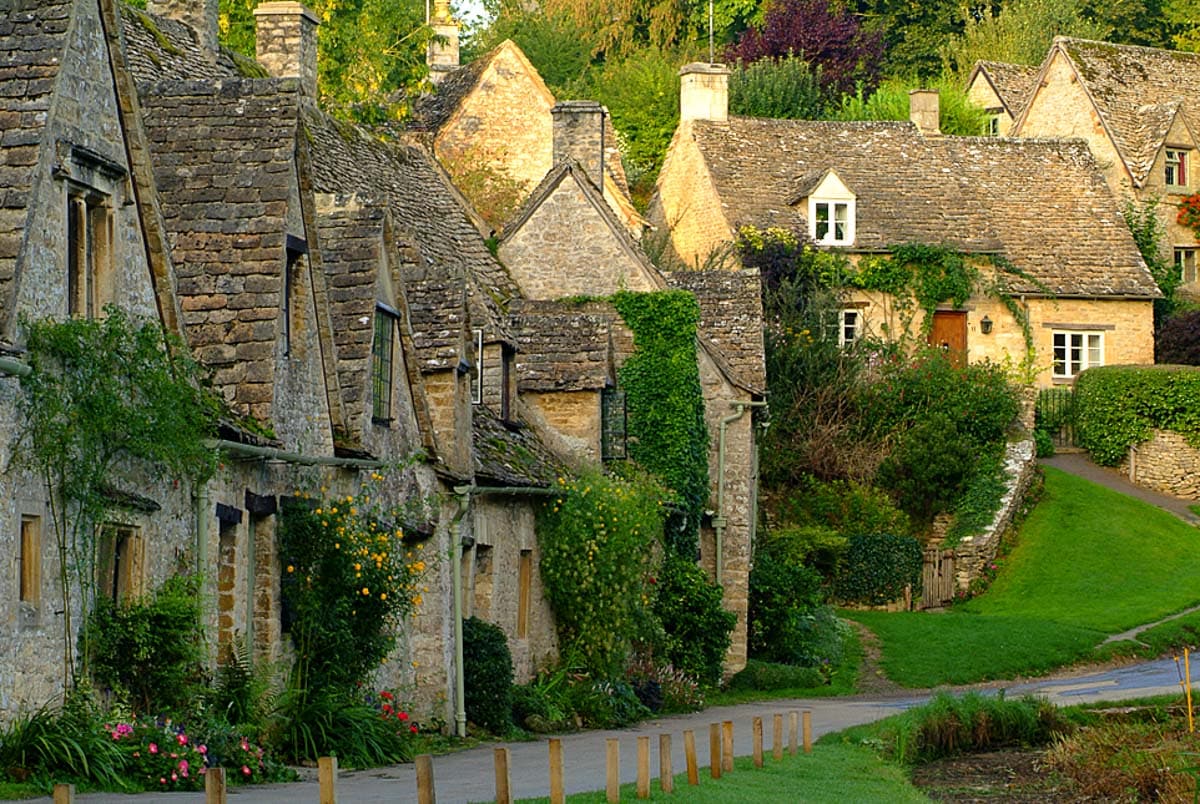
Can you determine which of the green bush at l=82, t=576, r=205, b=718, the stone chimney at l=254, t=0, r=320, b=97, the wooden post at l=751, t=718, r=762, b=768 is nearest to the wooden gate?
the stone chimney at l=254, t=0, r=320, b=97

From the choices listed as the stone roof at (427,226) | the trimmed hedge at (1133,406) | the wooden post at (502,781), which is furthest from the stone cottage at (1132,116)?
the wooden post at (502,781)

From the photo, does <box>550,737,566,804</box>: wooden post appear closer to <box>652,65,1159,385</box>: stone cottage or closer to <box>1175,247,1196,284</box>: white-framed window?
<box>652,65,1159,385</box>: stone cottage

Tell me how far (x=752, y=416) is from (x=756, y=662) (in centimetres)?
500

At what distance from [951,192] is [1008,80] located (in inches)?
668

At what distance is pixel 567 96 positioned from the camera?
71.3m

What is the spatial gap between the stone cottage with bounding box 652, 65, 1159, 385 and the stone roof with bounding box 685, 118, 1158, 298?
5cm

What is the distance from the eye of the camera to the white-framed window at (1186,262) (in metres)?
68.9

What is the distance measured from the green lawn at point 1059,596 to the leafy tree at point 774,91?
23.4m

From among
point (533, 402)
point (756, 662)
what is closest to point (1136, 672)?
point (756, 662)

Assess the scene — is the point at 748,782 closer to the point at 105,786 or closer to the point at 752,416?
the point at 105,786

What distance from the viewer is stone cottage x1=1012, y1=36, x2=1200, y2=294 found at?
68.8m

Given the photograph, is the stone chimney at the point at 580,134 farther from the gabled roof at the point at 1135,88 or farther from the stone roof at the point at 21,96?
the gabled roof at the point at 1135,88

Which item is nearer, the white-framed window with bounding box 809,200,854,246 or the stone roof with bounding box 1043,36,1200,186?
the white-framed window with bounding box 809,200,854,246

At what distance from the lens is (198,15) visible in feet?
105
